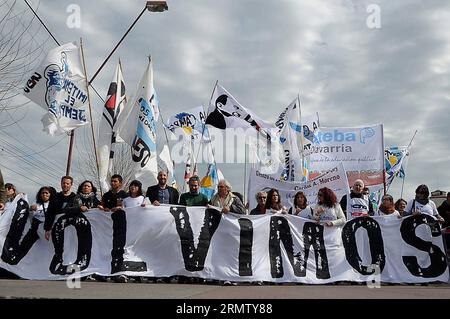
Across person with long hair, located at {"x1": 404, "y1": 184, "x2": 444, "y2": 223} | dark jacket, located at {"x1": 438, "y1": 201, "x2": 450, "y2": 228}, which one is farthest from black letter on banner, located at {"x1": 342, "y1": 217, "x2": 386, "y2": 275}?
dark jacket, located at {"x1": 438, "y1": 201, "x2": 450, "y2": 228}

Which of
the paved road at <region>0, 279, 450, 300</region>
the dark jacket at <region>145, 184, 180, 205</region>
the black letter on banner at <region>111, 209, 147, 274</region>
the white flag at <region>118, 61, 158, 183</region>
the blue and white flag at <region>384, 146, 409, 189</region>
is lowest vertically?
the paved road at <region>0, 279, 450, 300</region>

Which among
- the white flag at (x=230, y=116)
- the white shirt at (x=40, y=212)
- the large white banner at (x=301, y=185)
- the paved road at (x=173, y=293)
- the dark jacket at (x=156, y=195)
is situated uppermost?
the white flag at (x=230, y=116)

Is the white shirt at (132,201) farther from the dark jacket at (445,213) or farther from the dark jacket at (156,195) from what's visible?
the dark jacket at (445,213)

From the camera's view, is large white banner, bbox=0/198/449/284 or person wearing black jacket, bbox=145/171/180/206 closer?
large white banner, bbox=0/198/449/284

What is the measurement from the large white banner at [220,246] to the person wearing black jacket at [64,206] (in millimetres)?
112

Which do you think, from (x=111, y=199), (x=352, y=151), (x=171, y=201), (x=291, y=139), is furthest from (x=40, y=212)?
(x=352, y=151)

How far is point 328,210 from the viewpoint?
27.7 feet

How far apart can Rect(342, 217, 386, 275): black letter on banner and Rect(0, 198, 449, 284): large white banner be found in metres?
0.02

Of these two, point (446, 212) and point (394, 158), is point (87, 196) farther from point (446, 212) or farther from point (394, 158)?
point (394, 158)

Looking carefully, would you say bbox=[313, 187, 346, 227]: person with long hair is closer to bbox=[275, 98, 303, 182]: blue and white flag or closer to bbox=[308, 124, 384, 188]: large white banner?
bbox=[275, 98, 303, 182]: blue and white flag

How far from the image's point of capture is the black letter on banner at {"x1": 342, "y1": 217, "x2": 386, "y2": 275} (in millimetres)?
8242

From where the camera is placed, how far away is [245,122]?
515 inches

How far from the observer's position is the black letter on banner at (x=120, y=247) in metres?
7.77

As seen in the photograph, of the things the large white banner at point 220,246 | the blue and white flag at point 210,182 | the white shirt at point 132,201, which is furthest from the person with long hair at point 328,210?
the blue and white flag at point 210,182
